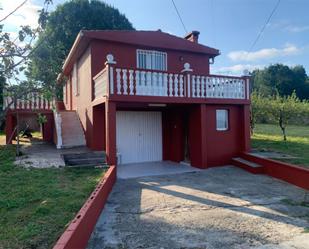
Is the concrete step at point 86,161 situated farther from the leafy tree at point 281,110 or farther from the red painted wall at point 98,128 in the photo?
the leafy tree at point 281,110

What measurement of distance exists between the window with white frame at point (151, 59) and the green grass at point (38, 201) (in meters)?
5.82

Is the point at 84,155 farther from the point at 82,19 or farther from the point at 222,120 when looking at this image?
the point at 82,19

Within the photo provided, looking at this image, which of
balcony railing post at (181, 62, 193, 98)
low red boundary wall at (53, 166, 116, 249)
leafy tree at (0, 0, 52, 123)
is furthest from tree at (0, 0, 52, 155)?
balcony railing post at (181, 62, 193, 98)

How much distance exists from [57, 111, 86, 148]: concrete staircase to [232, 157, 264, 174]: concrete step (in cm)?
700

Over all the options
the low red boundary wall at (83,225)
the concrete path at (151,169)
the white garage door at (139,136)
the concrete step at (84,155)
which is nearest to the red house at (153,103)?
the white garage door at (139,136)

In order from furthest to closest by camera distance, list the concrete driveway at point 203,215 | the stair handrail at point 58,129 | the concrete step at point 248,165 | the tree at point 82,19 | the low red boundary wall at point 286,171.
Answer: the tree at point 82,19
the stair handrail at point 58,129
the concrete step at point 248,165
the low red boundary wall at point 286,171
the concrete driveway at point 203,215

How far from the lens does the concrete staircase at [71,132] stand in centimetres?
1360

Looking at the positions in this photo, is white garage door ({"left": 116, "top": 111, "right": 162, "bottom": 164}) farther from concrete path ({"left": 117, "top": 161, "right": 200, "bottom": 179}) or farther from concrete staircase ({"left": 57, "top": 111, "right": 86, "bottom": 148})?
concrete staircase ({"left": 57, "top": 111, "right": 86, "bottom": 148})

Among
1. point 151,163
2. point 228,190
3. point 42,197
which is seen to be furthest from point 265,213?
point 151,163

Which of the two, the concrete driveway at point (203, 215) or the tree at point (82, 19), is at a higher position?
the tree at point (82, 19)

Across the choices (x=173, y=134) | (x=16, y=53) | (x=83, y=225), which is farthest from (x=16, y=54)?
(x=173, y=134)

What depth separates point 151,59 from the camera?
13.4 m

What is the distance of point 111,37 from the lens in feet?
40.1

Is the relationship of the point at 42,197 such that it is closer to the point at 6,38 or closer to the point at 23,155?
the point at 6,38
